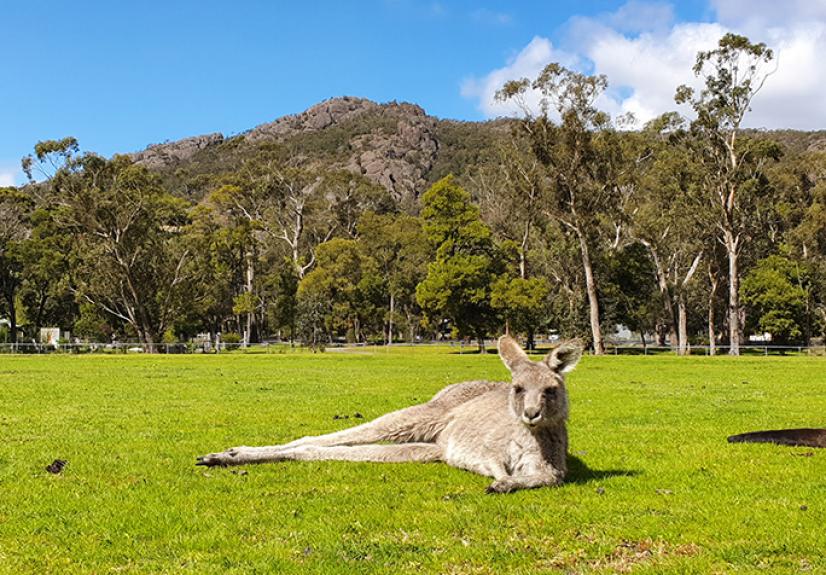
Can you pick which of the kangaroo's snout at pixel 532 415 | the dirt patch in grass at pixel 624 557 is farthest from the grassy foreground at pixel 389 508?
the kangaroo's snout at pixel 532 415

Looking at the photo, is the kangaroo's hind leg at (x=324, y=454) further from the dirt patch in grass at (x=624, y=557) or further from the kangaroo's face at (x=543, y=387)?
the dirt patch in grass at (x=624, y=557)

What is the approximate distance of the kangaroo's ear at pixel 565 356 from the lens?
21.6ft

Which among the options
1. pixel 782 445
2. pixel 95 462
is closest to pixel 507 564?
pixel 95 462

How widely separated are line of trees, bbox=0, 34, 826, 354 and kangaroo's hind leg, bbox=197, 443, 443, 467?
40730 mm

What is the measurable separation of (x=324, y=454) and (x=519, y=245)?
59.9 meters

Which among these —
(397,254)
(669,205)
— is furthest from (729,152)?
(397,254)

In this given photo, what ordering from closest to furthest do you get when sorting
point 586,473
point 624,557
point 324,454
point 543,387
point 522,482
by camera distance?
1. point 624,557
2. point 522,482
3. point 543,387
4. point 586,473
5. point 324,454

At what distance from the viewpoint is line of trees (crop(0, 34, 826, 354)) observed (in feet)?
174

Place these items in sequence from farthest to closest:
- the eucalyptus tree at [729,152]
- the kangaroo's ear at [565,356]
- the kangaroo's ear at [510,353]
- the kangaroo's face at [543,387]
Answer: the eucalyptus tree at [729,152] → the kangaroo's ear at [510,353] → the kangaroo's ear at [565,356] → the kangaroo's face at [543,387]

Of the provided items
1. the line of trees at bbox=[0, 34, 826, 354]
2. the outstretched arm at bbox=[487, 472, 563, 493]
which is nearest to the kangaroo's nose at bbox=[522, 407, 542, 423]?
the outstretched arm at bbox=[487, 472, 563, 493]

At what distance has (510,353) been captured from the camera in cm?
702

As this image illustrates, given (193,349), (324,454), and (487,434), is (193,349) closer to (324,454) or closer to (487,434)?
(324,454)

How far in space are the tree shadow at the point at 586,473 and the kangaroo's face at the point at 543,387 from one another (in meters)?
0.76

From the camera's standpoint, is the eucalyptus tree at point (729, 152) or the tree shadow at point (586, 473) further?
the eucalyptus tree at point (729, 152)
